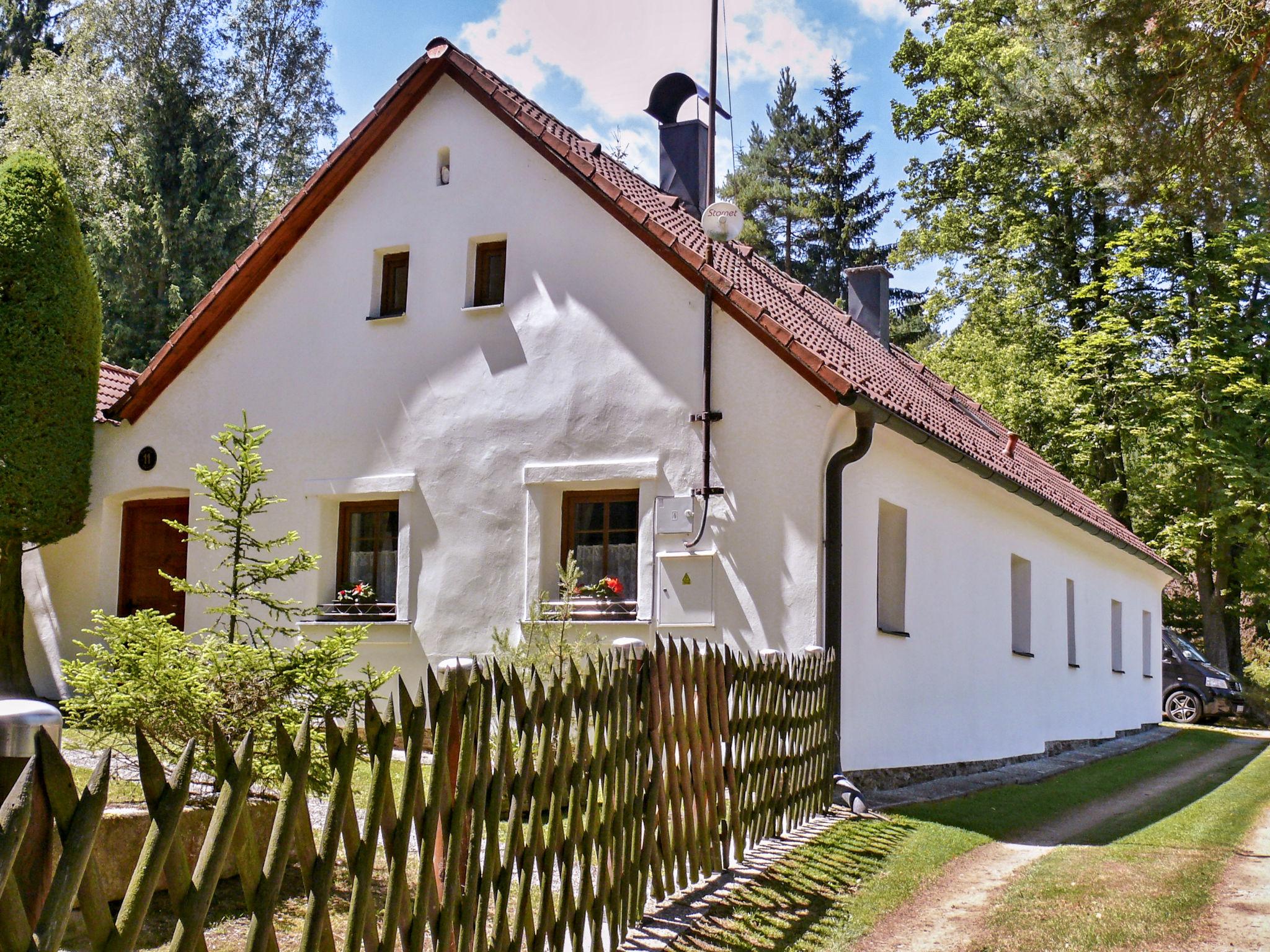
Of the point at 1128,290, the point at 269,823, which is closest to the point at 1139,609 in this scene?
the point at 1128,290

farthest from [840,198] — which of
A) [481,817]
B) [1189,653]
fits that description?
[481,817]

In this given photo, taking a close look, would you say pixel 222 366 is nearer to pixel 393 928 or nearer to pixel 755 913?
pixel 755 913

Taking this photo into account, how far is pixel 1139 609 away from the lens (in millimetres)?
23922

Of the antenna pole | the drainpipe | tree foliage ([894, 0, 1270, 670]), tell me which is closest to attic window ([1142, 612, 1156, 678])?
tree foliage ([894, 0, 1270, 670])

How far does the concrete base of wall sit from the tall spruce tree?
8.83m

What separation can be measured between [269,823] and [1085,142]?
7.17 m

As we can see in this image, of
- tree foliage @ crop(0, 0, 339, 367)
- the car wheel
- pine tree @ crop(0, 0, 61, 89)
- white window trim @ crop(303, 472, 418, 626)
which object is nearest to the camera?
white window trim @ crop(303, 472, 418, 626)

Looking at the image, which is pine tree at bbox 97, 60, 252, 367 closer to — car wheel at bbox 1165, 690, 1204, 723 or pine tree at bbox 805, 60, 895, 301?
pine tree at bbox 805, 60, 895, 301

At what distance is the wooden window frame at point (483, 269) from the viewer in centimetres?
1265

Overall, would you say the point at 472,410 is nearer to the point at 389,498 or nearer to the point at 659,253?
the point at 389,498

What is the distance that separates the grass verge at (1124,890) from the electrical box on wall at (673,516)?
4.09m

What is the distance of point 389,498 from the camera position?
12.7 m

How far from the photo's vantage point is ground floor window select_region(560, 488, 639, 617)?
11.5 m

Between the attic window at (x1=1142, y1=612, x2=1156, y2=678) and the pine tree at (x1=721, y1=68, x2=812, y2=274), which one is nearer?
the attic window at (x1=1142, y1=612, x2=1156, y2=678)
